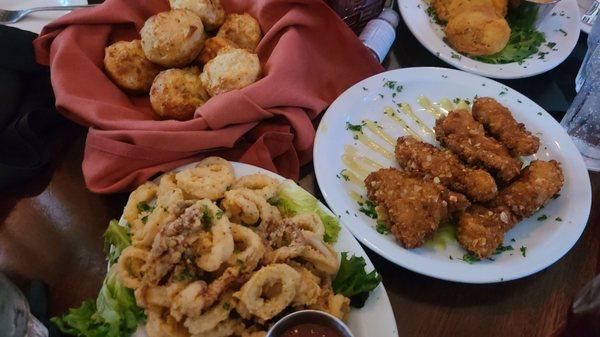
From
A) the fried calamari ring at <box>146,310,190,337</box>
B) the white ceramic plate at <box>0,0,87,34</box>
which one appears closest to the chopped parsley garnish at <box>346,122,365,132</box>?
the fried calamari ring at <box>146,310,190,337</box>

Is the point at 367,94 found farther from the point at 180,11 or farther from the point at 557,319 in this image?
the point at 557,319

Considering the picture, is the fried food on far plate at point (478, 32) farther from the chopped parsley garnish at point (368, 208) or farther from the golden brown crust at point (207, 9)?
the golden brown crust at point (207, 9)

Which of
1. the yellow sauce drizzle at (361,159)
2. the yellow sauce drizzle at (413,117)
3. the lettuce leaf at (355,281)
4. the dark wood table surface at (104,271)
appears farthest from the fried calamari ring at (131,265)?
the yellow sauce drizzle at (413,117)

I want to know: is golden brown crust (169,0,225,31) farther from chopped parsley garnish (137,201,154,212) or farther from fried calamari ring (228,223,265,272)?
fried calamari ring (228,223,265,272)

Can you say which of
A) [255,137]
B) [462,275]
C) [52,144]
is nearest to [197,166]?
[255,137]

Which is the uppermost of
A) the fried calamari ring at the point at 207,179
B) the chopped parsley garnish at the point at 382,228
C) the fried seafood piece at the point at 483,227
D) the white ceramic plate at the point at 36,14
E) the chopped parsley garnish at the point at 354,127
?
the white ceramic plate at the point at 36,14

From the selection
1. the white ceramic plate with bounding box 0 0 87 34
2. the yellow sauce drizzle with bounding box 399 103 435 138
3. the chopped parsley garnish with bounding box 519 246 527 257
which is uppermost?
the white ceramic plate with bounding box 0 0 87 34

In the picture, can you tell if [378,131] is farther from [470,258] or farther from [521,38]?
[521,38]
